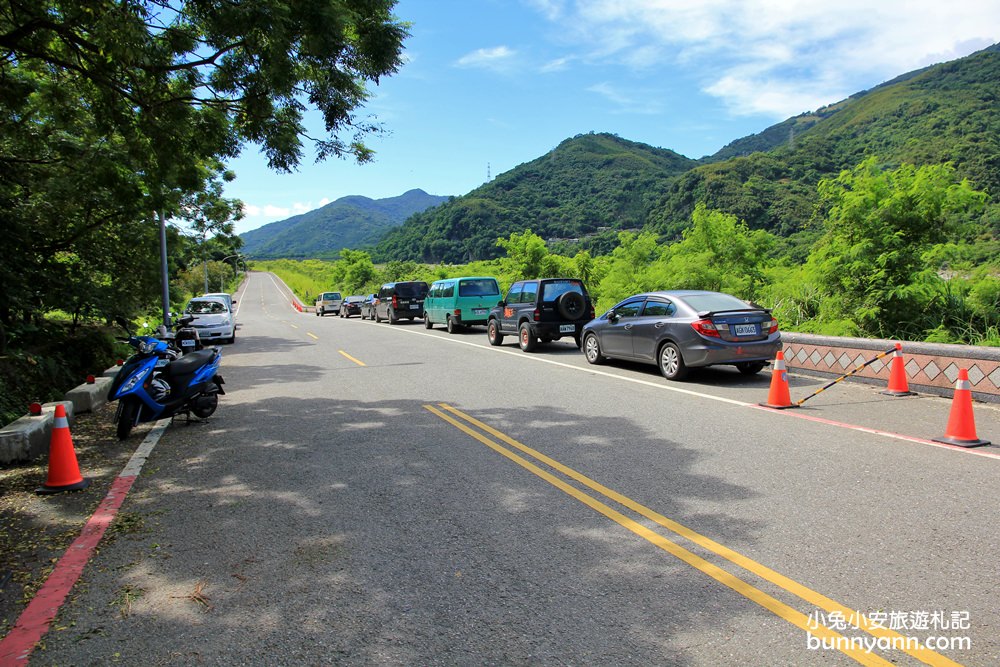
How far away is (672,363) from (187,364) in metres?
7.47

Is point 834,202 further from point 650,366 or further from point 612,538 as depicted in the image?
point 612,538

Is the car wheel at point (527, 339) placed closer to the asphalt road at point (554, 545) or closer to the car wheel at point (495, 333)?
the car wheel at point (495, 333)

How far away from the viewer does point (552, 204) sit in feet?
397

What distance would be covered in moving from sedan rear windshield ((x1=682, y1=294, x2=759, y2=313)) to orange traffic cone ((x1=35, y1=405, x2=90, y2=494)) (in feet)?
28.7

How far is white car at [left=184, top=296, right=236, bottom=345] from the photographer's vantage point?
21.1m

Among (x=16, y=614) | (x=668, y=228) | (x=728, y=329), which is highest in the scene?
(x=668, y=228)

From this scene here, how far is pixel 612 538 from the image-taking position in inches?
162

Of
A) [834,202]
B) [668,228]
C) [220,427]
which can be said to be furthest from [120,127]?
[668,228]

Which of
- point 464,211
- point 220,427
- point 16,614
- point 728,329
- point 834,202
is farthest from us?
point 464,211

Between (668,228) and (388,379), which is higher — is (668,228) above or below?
above

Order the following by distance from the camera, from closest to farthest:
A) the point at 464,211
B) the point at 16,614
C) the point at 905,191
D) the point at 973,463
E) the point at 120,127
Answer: the point at 16,614 < the point at 973,463 < the point at 120,127 < the point at 905,191 < the point at 464,211

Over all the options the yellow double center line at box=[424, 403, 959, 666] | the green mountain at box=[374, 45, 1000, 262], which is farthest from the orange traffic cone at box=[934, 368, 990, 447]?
the green mountain at box=[374, 45, 1000, 262]

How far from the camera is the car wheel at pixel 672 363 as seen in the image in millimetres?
10562

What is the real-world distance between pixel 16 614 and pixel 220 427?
464 centimetres
